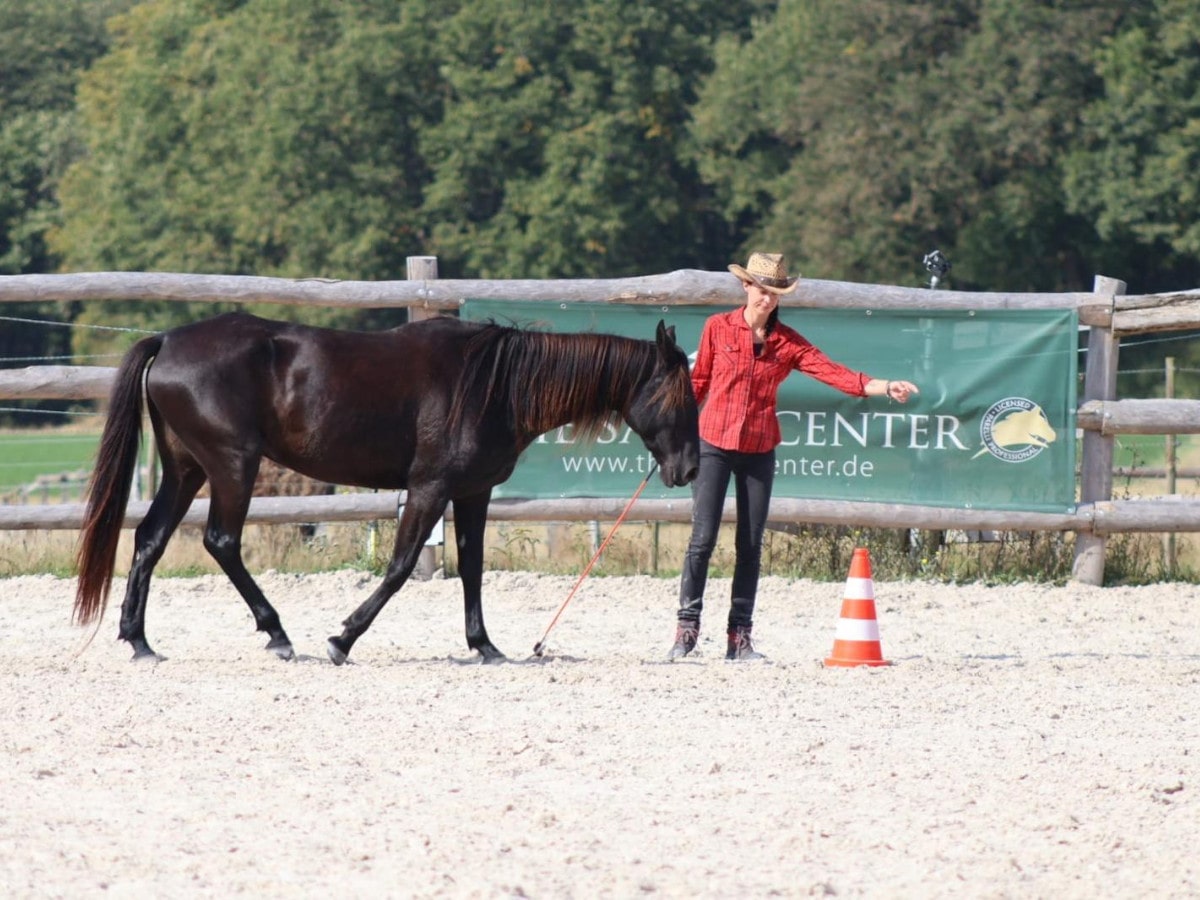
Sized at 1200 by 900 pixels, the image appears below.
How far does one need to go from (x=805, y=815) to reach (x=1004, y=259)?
2992 cm

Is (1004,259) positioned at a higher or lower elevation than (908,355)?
higher

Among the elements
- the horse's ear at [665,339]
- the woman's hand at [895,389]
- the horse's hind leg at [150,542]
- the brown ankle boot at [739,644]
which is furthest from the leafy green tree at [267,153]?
the woman's hand at [895,389]

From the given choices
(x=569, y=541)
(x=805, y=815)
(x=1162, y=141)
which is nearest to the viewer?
(x=805, y=815)

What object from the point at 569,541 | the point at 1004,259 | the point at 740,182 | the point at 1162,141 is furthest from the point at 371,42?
the point at 569,541

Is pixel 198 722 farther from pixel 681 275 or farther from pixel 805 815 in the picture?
pixel 681 275

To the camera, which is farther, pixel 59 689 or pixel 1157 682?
pixel 1157 682

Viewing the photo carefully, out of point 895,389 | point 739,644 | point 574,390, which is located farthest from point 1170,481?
point 574,390

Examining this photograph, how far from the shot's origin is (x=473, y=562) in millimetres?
7625

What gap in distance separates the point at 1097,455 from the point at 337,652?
16.3 ft

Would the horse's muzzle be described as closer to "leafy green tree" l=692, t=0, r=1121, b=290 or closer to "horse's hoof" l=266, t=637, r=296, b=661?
"horse's hoof" l=266, t=637, r=296, b=661

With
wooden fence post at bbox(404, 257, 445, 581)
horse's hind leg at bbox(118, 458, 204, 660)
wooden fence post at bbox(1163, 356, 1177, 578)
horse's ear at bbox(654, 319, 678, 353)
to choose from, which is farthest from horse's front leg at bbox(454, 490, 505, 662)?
wooden fence post at bbox(1163, 356, 1177, 578)

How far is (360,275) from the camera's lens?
3694 cm

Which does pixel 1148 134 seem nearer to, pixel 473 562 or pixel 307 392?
pixel 473 562

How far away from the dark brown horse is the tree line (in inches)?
1031
